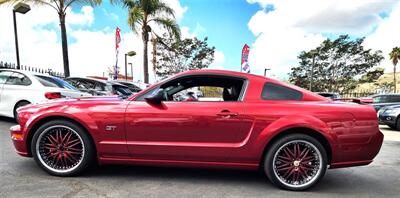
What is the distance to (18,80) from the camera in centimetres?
884

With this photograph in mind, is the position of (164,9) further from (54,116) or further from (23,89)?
(54,116)

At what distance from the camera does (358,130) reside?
445 centimetres

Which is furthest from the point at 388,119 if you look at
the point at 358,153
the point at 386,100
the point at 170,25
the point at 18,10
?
the point at 18,10

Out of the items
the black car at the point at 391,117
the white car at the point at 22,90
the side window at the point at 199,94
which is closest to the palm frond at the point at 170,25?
the black car at the point at 391,117

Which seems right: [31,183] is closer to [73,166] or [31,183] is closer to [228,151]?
[73,166]

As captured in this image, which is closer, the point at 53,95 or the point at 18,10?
Answer: the point at 53,95

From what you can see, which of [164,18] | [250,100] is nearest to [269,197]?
[250,100]

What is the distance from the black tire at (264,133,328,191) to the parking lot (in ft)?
0.42

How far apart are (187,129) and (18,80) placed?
6158mm

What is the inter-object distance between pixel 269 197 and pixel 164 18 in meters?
19.9

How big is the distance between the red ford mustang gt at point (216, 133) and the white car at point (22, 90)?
4099mm

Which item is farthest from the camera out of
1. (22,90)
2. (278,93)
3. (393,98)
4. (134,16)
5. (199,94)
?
(134,16)

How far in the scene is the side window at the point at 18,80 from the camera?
8773mm

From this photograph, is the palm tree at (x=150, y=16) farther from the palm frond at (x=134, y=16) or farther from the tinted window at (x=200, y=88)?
the tinted window at (x=200, y=88)
